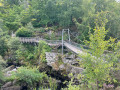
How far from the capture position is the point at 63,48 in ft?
55.9

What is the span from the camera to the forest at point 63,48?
432cm

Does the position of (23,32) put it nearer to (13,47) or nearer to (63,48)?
(13,47)

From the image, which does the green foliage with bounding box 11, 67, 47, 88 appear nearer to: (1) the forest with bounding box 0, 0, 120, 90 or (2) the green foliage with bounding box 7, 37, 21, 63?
(1) the forest with bounding box 0, 0, 120, 90

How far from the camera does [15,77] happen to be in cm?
1122

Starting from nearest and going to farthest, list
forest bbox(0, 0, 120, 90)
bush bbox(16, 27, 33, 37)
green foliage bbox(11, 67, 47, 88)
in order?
forest bbox(0, 0, 120, 90), green foliage bbox(11, 67, 47, 88), bush bbox(16, 27, 33, 37)

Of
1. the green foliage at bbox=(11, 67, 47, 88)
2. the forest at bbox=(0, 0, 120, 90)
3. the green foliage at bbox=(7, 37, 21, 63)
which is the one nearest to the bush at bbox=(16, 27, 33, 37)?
the forest at bbox=(0, 0, 120, 90)

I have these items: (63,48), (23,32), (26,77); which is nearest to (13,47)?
(23,32)

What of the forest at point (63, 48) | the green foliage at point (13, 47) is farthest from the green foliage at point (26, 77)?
the green foliage at point (13, 47)

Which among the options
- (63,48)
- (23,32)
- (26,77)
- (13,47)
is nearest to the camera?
(26,77)

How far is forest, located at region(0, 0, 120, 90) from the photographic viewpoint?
4320mm

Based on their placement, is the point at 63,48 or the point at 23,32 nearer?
the point at 63,48

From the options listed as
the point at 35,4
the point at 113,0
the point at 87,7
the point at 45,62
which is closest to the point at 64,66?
the point at 45,62

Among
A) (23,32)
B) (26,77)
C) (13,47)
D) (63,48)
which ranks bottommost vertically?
(26,77)

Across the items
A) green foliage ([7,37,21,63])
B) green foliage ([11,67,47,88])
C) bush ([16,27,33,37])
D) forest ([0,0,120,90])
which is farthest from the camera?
bush ([16,27,33,37])
